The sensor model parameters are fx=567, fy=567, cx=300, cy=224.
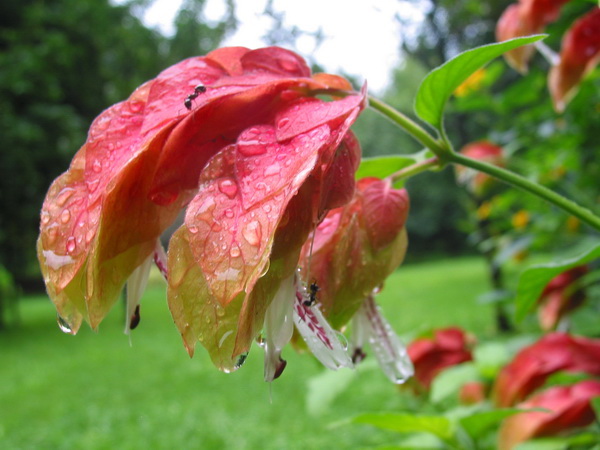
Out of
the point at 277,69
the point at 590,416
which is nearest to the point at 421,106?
the point at 277,69

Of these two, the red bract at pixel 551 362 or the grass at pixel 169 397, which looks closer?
the red bract at pixel 551 362

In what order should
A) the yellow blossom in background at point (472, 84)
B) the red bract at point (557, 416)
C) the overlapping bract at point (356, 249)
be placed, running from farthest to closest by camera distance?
1. the yellow blossom in background at point (472, 84)
2. the red bract at point (557, 416)
3. the overlapping bract at point (356, 249)

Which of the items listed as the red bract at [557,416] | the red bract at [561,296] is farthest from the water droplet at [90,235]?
the red bract at [561,296]

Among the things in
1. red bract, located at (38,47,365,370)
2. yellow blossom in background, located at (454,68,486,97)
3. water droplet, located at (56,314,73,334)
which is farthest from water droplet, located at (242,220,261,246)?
yellow blossom in background, located at (454,68,486,97)

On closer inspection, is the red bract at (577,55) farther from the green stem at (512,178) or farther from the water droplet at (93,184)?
the water droplet at (93,184)

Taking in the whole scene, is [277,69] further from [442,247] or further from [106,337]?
[442,247]

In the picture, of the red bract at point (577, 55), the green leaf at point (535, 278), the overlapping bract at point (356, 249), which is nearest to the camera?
the overlapping bract at point (356, 249)
